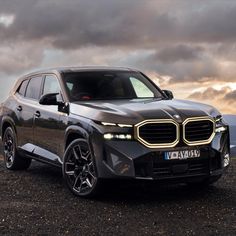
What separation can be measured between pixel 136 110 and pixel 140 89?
2.07 m

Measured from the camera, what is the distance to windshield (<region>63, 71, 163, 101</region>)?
8320 millimetres

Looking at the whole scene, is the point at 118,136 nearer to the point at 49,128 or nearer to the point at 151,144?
the point at 151,144

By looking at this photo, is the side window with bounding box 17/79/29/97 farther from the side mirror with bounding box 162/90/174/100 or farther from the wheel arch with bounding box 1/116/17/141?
the side mirror with bounding box 162/90/174/100

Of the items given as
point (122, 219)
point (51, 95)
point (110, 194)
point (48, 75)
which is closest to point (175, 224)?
point (122, 219)

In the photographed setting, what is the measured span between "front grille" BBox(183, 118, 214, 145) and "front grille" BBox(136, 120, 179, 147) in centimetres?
18

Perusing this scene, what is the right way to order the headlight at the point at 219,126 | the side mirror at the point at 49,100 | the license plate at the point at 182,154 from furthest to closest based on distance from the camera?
the side mirror at the point at 49,100
the headlight at the point at 219,126
the license plate at the point at 182,154

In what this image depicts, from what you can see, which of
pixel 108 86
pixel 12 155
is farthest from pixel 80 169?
pixel 12 155

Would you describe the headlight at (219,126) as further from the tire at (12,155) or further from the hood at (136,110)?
the tire at (12,155)

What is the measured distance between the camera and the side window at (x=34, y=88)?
9656mm

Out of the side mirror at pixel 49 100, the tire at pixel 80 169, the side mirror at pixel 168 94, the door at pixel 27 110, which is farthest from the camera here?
the door at pixel 27 110

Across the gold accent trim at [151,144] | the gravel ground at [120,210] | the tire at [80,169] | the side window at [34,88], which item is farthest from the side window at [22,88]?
the gold accent trim at [151,144]

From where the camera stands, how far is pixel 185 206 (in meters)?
7.11

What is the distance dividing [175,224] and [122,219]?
0.66 metres

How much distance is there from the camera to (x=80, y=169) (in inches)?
300
